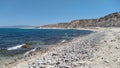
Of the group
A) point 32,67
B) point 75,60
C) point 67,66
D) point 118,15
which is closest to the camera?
point 67,66

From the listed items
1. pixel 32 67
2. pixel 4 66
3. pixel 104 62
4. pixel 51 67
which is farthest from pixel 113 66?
pixel 4 66

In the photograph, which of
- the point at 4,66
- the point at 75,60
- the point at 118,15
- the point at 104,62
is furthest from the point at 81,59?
the point at 118,15

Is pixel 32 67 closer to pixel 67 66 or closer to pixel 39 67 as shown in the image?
pixel 39 67

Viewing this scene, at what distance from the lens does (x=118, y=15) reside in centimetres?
16238

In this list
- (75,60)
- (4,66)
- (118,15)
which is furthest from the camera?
(118,15)

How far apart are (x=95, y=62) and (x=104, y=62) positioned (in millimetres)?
428

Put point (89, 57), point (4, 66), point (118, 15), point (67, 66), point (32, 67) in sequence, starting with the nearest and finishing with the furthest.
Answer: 1. point (67, 66)
2. point (32, 67)
3. point (89, 57)
4. point (4, 66)
5. point (118, 15)

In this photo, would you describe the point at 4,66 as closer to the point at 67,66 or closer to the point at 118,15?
the point at 67,66

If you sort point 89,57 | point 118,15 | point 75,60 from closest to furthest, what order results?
point 75,60 → point 89,57 → point 118,15

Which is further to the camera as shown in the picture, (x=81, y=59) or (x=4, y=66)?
(x=4, y=66)

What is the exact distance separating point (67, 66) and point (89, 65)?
1.09 metres

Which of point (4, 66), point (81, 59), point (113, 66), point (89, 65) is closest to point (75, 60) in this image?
point (81, 59)

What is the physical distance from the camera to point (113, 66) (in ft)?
35.4

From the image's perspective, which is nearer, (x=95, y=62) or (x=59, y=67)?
(x=59, y=67)
